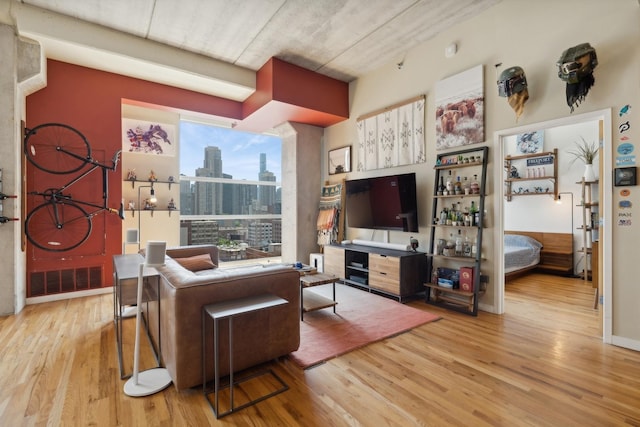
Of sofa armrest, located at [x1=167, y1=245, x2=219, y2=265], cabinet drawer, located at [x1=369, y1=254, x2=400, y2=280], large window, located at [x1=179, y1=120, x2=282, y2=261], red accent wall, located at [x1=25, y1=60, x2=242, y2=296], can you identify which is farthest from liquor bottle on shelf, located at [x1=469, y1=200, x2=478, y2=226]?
red accent wall, located at [x1=25, y1=60, x2=242, y2=296]

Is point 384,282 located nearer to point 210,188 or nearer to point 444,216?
point 444,216

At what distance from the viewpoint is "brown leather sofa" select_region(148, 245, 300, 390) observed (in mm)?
1951

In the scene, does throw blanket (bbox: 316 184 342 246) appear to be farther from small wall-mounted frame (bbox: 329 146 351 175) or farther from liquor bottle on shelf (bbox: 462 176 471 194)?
liquor bottle on shelf (bbox: 462 176 471 194)

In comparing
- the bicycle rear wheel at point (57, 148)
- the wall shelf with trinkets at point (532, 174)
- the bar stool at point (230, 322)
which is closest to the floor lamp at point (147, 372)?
the bar stool at point (230, 322)

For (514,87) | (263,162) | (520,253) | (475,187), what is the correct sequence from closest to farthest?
(514,87) → (475,187) → (520,253) → (263,162)

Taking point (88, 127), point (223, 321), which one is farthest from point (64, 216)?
point (223, 321)

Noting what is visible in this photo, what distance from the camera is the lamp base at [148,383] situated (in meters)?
2.02

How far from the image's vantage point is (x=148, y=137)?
17.7ft

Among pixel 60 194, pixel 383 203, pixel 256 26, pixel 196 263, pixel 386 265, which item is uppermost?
pixel 256 26

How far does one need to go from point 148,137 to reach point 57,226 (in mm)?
2114

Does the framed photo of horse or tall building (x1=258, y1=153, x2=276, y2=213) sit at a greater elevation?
the framed photo of horse

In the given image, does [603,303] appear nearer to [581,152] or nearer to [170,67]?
[581,152]

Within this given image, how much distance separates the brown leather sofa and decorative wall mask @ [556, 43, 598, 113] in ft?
10.1

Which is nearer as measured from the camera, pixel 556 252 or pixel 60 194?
pixel 60 194
